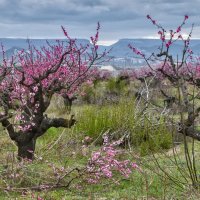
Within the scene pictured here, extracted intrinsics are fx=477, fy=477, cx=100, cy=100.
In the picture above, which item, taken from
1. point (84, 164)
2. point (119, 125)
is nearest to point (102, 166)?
point (84, 164)

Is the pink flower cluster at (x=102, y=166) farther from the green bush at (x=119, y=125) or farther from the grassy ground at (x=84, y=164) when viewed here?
the green bush at (x=119, y=125)

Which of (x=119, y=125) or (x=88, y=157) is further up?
(x=119, y=125)

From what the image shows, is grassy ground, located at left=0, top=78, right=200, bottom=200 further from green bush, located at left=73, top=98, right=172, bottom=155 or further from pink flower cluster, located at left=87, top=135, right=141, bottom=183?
pink flower cluster, located at left=87, top=135, right=141, bottom=183

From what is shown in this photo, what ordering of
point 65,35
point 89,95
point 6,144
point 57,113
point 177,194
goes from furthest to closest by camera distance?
point 89,95, point 57,113, point 6,144, point 65,35, point 177,194

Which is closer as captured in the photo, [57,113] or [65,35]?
[65,35]

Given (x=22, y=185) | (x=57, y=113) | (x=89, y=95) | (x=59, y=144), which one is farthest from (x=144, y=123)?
(x=89, y=95)

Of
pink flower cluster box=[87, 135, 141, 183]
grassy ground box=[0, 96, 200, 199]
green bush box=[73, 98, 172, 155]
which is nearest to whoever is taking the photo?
grassy ground box=[0, 96, 200, 199]

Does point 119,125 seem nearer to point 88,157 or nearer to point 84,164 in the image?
point 88,157

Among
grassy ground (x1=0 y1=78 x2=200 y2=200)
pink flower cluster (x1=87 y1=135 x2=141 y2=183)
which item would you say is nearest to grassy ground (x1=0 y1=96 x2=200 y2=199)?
grassy ground (x1=0 y1=78 x2=200 y2=200)

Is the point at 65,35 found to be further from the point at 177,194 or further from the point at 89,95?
the point at 89,95

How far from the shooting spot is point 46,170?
8.69 meters

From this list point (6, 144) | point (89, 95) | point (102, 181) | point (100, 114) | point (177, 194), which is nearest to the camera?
point (177, 194)

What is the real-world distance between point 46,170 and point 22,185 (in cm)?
86

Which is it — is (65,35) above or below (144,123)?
above
